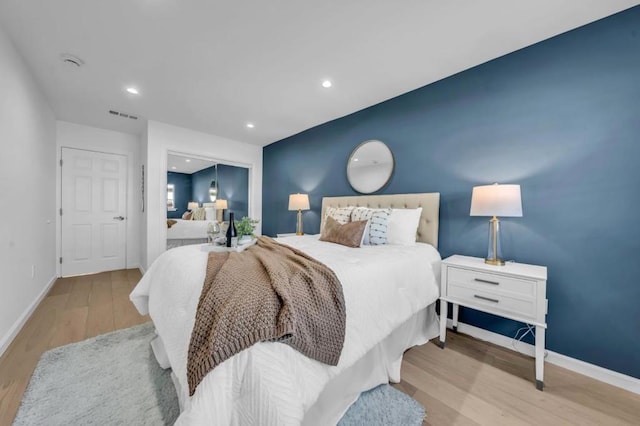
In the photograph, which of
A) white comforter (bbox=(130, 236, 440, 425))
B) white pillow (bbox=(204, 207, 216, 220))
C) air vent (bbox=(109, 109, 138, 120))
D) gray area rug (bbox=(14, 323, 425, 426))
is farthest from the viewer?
white pillow (bbox=(204, 207, 216, 220))

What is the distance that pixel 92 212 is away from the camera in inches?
163

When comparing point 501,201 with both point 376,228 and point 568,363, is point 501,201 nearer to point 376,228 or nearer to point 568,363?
point 376,228

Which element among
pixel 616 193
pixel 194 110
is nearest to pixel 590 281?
pixel 616 193

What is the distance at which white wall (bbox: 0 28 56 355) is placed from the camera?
6.27 ft

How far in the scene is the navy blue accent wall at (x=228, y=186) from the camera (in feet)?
15.4

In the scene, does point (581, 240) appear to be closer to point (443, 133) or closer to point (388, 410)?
point (443, 133)

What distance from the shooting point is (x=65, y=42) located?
2006 millimetres

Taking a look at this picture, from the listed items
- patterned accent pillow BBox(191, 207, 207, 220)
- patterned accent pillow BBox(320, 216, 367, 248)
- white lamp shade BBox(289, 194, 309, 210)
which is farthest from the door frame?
patterned accent pillow BBox(320, 216, 367, 248)

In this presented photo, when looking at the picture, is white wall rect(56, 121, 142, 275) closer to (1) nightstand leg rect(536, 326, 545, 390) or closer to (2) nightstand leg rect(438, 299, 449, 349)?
(2) nightstand leg rect(438, 299, 449, 349)

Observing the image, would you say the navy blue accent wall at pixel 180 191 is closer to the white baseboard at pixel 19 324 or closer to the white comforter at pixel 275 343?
the white baseboard at pixel 19 324

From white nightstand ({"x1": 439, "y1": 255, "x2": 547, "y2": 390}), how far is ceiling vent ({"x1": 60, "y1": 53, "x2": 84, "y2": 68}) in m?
3.75

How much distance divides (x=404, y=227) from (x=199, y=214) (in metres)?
3.88

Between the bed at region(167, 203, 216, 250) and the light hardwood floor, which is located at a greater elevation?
the bed at region(167, 203, 216, 250)

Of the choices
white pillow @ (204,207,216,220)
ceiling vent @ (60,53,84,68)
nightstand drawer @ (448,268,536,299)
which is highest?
ceiling vent @ (60,53,84,68)
